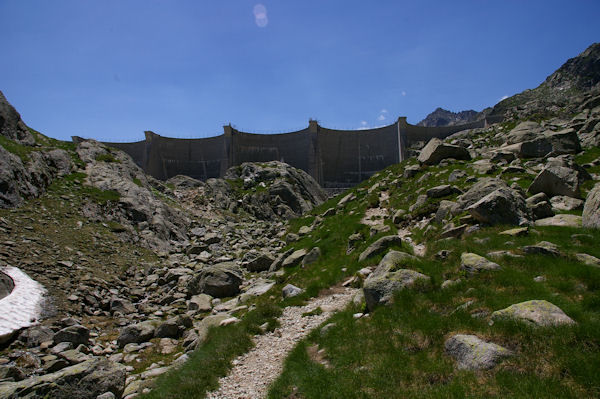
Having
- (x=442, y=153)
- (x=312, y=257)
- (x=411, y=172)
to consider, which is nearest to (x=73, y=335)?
(x=312, y=257)

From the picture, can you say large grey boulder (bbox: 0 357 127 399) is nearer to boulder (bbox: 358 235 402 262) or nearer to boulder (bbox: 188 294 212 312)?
boulder (bbox: 188 294 212 312)

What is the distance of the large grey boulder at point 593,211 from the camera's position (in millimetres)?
10320

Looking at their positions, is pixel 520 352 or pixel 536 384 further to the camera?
pixel 520 352

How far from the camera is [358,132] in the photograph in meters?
78.2

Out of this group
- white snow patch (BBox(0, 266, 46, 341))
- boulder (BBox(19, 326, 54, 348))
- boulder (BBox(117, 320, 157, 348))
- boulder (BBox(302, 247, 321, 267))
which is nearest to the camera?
boulder (BBox(19, 326, 54, 348))

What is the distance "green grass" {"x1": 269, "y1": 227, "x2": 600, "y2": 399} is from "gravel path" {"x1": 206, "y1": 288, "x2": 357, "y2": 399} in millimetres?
538

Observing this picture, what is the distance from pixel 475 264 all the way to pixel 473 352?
3646mm

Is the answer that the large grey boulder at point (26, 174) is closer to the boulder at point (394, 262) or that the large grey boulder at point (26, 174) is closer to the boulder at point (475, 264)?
the boulder at point (394, 262)

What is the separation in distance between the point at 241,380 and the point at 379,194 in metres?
19.6

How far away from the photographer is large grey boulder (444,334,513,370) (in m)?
5.60

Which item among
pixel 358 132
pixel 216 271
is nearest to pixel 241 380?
pixel 216 271

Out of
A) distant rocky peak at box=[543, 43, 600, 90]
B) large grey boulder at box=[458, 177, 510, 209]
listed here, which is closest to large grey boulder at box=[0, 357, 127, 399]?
large grey boulder at box=[458, 177, 510, 209]

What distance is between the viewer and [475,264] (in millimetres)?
9000

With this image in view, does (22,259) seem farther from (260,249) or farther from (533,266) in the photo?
(533,266)
